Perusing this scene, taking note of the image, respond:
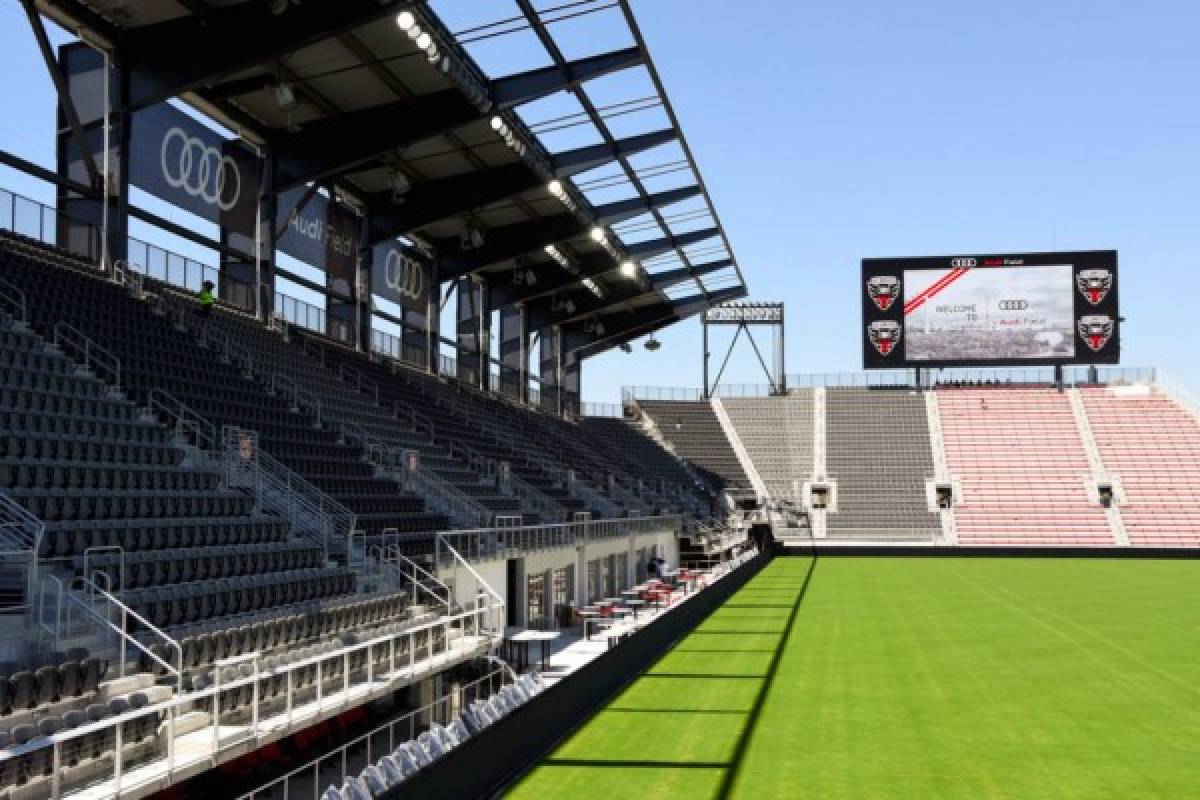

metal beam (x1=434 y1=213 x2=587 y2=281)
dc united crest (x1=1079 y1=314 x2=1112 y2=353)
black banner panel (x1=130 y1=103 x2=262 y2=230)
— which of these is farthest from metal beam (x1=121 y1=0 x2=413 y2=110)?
dc united crest (x1=1079 y1=314 x2=1112 y2=353)

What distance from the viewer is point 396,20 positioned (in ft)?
76.4

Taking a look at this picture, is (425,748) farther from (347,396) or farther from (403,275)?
(403,275)

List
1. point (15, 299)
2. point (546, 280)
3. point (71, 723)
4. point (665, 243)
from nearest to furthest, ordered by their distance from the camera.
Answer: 1. point (71, 723)
2. point (15, 299)
3. point (665, 243)
4. point (546, 280)

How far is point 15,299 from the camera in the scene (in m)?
17.9

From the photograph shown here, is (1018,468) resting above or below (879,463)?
below

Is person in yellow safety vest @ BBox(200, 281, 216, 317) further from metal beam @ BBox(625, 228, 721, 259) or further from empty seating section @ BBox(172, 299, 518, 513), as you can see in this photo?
metal beam @ BBox(625, 228, 721, 259)

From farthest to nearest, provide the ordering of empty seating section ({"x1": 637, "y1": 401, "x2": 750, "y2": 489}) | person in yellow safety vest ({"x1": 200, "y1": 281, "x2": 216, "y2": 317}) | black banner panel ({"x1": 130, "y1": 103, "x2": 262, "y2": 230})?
1. empty seating section ({"x1": 637, "y1": 401, "x2": 750, "y2": 489})
2. person in yellow safety vest ({"x1": 200, "y1": 281, "x2": 216, "y2": 317})
3. black banner panel ({"x1": 130, "y1": 103, "x2": 262, "y2": 230})

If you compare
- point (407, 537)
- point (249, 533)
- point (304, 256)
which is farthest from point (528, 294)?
point (249, 533)

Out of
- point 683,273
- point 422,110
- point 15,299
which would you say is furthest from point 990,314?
point 15,299

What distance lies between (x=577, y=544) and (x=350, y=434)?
7887mm

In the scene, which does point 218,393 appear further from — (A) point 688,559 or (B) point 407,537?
(A) point 688,559

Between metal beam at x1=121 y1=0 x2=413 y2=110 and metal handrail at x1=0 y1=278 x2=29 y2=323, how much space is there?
20.0 feet

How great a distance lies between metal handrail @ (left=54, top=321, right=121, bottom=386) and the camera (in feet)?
58.2

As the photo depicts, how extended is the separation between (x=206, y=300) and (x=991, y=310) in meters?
45.6
